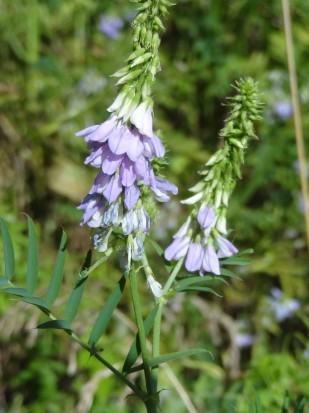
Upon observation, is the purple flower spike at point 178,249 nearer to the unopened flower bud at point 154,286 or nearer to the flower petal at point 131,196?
the unopened flower bud at point 154,286

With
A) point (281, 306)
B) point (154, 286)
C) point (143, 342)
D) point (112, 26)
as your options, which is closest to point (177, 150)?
point (112, 26)

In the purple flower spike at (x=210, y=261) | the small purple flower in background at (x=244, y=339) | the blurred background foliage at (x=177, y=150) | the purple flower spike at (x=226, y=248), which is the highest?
the blurred background foliage at (x=177, y=150)

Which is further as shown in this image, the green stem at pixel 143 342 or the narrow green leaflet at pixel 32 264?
the narrow green leaflet at pixel 32 264

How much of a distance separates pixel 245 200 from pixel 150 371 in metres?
2.59

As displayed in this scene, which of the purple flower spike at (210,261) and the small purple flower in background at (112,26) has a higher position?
the small purple flower in background at (112,26)

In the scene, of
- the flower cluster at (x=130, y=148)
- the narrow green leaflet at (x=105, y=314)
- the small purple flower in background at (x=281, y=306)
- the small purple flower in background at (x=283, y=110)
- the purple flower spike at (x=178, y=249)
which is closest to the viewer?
the flower cluster at (x=130, y=148)

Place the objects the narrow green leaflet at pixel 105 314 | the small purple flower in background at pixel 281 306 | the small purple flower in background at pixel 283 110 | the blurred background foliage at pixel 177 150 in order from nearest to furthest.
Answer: the narrow green leaflet at pixel 105 314, the blurred background foliage at pixel 177 150, the small purple flower in background at pixel 281 306, the small purple flower in background at pixel 283 110

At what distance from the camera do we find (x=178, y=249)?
1.76 m

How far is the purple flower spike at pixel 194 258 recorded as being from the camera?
5.67ft

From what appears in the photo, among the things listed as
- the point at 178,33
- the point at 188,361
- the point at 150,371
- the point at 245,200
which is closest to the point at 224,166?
the point at 150,371

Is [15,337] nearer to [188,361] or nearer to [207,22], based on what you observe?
[188,361]

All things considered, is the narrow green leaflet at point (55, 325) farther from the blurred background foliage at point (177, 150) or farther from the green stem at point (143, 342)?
the blurred background foliage at point (177, 150)

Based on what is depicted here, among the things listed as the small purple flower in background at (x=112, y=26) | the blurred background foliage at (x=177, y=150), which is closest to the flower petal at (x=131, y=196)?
the blurred background foliage at (x=177, y=150)

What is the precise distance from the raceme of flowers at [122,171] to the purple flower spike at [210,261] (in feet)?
0.81
